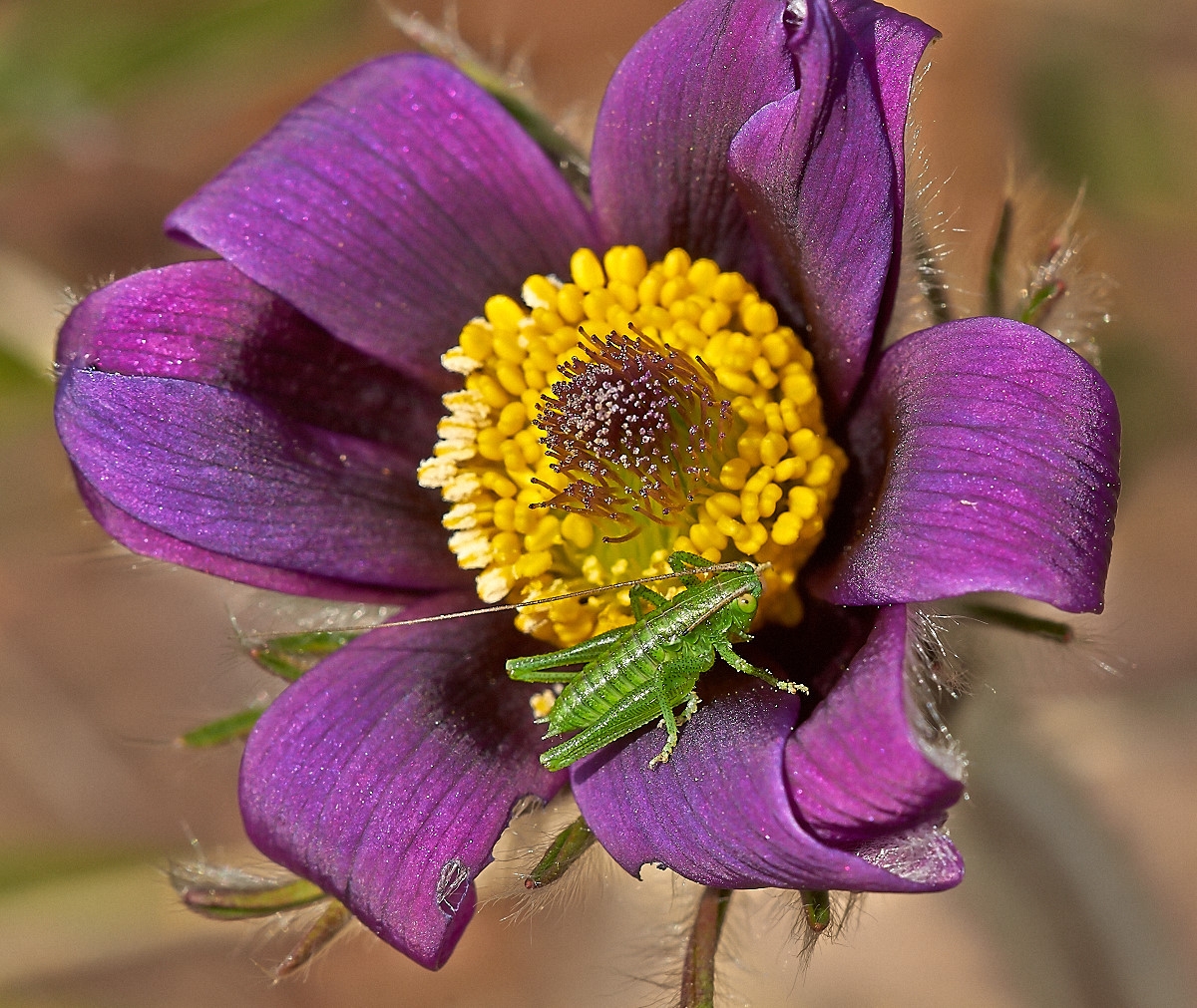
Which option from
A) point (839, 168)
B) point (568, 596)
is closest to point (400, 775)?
point (568, 596)

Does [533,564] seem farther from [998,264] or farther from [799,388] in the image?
[998,264]

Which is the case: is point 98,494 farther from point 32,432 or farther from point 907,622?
point 32,432

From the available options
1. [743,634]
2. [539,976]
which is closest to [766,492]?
[743,634]

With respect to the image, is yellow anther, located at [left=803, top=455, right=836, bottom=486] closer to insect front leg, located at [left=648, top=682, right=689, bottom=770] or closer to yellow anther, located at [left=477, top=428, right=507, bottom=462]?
insect front leg, located at [left=648, top=682, right=689, bottom=770]

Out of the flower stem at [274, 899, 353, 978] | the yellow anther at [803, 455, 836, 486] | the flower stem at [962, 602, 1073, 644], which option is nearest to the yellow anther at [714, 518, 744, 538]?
the yellow anther at [803, 455, 836, 486]

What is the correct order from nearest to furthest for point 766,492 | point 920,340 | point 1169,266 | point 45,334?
point 920,340 → point 766,492 → point 45,334 → point 1169,266

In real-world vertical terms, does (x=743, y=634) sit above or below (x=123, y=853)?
above
